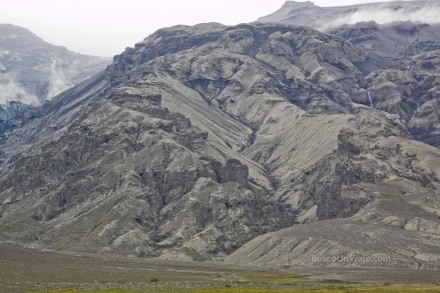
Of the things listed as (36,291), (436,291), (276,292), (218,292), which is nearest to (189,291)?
(218,292)

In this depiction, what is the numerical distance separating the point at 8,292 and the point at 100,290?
78.4ft

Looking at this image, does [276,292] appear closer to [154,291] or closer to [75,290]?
[154,291]

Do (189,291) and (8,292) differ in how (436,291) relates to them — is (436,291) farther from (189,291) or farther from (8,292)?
(8,292)

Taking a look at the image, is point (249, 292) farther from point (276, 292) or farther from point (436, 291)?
point (436, 291)

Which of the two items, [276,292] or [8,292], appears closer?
[8,292]

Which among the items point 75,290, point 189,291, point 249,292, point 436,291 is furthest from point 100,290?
point 436,291

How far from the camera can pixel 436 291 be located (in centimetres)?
19912

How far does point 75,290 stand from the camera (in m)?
196

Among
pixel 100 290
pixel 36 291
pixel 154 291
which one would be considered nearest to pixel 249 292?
pixel 154 291

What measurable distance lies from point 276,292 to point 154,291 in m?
32.5

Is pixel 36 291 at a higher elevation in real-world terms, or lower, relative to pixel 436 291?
higher

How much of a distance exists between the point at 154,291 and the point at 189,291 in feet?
30.6

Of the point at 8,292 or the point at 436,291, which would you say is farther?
the point at 436,291

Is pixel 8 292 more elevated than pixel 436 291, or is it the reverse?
pixel 8 292
